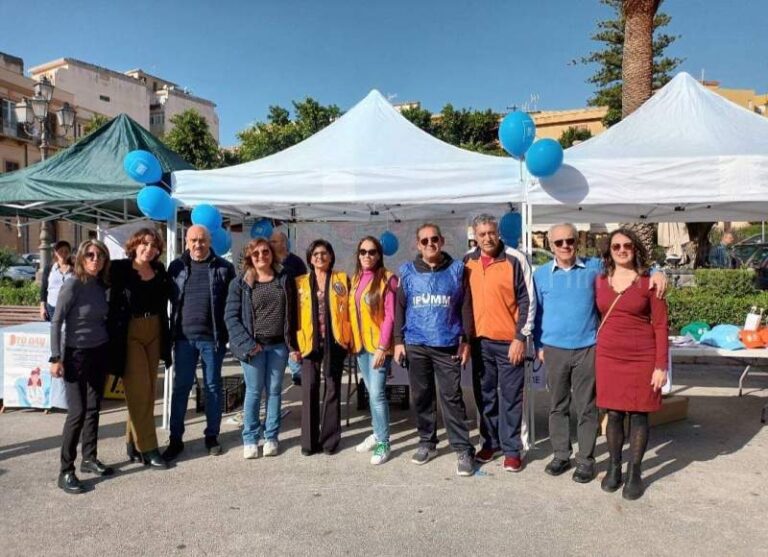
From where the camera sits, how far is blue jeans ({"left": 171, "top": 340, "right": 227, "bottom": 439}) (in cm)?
416

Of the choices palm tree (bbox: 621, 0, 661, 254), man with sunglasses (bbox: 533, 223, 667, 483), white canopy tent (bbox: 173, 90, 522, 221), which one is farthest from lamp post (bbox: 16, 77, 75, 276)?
palm tree (bbox: 621, 0, 661, 254)

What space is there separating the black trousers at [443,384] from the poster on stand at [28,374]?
12.0ft

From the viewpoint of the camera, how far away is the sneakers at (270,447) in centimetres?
424

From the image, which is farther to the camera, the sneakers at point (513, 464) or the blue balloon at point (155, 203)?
the blue balloon at point (155, 203)

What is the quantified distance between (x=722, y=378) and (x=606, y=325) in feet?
14.6

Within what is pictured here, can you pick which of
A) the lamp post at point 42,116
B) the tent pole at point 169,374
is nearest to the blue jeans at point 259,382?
the tent pole at point 169,374

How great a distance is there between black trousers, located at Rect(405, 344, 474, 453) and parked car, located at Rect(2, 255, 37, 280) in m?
20.5

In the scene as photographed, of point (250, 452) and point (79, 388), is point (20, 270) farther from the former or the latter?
point (250, 452)

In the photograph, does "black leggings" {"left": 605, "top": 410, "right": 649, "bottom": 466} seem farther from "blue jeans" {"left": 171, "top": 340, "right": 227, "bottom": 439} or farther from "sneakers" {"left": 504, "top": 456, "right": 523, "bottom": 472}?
"blue jeans" {"left": 171, "top": 340, "right": 227, "bottom": 439}

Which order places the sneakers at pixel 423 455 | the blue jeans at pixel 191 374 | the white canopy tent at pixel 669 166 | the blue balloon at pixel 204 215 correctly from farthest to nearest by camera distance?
the blue balloon at pixel 204 215, the white canopy tent at pixel 669 166, the blue jeans at pixel 191 374, the sneakers at pixel 423 455

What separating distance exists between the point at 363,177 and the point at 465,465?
7.62 ft

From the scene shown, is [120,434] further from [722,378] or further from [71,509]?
[722,378]

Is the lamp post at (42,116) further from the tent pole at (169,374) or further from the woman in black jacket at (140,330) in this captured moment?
the woman in black jacket at (140,330)

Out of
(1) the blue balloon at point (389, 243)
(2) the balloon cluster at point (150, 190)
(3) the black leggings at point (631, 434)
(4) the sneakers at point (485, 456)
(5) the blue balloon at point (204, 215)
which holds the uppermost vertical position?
(2) the balloon cluster at point (150, 190)
